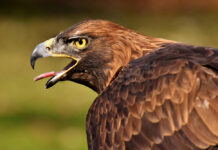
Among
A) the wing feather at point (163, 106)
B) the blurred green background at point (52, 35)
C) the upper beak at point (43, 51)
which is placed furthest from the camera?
the blurred green background at point (52, 35)

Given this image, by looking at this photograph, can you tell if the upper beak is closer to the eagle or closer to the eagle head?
the eagle head

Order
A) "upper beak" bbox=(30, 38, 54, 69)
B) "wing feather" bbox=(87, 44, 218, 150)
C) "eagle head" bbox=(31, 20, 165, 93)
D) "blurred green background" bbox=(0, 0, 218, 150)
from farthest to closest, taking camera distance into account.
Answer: "blurred green background" bbox=(0, 0, 218, 150) → "upper beak" bbox=(30, 38, 54, 69) → "eagle head" bbox=(31, 20, 165, 93) → "wing feather" bbox=(87, 44, 218, 150)

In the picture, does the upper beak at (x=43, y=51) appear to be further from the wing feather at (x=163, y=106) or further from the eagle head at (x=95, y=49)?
the wing feather at (x=163, y=106)

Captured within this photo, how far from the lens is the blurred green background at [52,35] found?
29.8 feet

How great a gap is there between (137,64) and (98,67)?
59 centimetres

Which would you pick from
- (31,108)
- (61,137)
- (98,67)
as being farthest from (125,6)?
(98,67)

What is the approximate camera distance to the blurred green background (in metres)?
9.08

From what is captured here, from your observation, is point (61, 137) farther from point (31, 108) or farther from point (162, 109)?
point (162, 109)

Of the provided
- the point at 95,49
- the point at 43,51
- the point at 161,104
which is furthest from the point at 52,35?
the point at 161,104

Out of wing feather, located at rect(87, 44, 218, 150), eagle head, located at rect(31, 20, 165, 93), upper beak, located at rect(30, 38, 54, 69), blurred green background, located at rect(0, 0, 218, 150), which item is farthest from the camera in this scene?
blurred green background, located at rect(0, 0, 218, 150)

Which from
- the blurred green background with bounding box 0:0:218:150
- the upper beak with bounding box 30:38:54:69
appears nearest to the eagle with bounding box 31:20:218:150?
the upper beak with bounding box 30:38:54:69

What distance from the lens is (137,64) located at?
4191mm

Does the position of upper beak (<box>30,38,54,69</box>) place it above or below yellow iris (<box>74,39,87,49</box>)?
below

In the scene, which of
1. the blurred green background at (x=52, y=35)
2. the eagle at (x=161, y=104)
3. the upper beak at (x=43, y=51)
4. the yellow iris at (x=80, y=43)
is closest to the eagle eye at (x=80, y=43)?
the yellow iris at (x=80, y=43)
